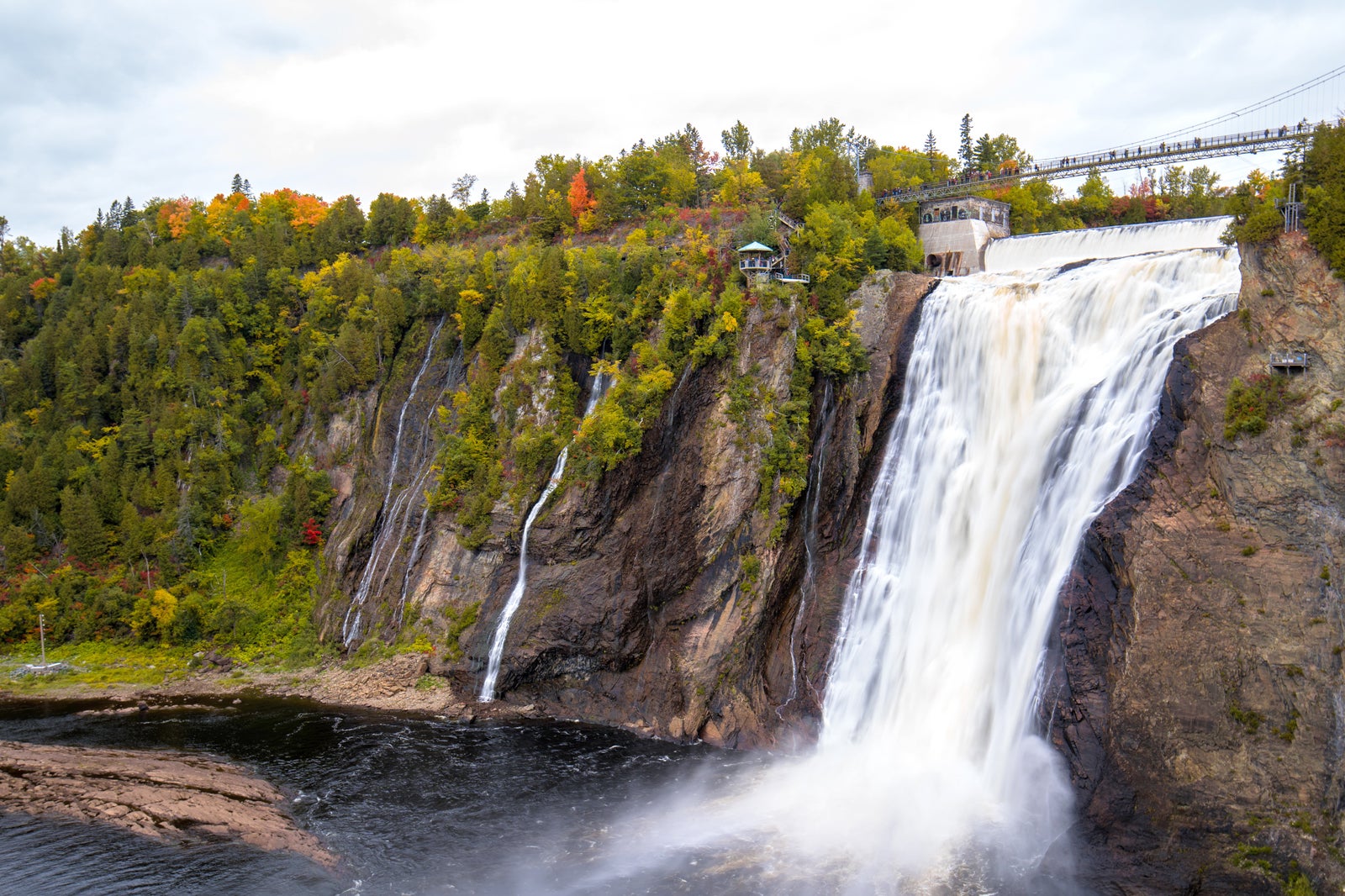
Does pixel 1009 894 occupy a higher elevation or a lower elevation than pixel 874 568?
lower

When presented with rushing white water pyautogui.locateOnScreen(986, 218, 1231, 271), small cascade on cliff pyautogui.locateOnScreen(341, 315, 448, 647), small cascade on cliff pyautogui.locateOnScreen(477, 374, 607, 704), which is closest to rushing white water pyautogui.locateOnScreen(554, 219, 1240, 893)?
rushing white water pyautogui.locateOnScreen(986, 218, 1231, 271)

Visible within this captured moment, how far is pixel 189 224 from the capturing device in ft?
245

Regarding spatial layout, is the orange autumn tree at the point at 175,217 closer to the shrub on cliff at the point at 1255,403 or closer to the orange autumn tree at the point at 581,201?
the orange autumn tree at the point at 581,201

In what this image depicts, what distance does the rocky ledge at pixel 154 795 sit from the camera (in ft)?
99.7

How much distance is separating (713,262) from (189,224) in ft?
165

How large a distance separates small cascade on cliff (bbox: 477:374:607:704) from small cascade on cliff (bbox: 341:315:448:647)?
8625mm

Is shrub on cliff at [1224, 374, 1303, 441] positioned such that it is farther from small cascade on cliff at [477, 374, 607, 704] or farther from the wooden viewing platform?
small cascade on cliff at [477, 374, 607, 704]

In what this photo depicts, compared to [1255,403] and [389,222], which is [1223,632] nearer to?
[1255,403]

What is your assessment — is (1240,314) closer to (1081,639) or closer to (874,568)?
(1081,639)

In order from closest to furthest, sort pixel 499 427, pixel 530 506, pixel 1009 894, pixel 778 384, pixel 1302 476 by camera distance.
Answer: pixel 1009 894, pixel 1302 476, pixel 778 384, pixel 530 506, pixel 499 427

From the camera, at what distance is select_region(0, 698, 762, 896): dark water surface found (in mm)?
27281

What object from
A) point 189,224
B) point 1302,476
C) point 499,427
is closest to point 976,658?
point 1302,476

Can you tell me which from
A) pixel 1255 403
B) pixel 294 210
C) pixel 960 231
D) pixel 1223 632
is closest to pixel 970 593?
pixel 1223 632

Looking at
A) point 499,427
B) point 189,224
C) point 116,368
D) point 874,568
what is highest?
point 189,224
